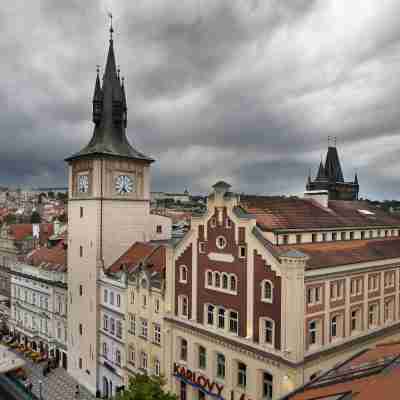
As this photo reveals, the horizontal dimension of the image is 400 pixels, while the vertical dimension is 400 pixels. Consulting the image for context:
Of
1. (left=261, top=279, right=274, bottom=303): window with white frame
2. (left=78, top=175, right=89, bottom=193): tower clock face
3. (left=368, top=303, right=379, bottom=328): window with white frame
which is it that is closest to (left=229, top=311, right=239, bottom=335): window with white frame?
(left=261, top=279, right=274, bottom=303): window with white frame

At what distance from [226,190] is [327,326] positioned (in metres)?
13.6

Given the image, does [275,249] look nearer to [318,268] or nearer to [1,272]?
[318,268]

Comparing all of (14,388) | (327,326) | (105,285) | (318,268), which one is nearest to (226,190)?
(318,268)

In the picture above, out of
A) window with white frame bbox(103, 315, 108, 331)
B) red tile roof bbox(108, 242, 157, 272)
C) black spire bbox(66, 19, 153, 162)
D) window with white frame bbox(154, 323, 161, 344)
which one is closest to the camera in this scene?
window with white frame bbox(154, 323, 161, 344)

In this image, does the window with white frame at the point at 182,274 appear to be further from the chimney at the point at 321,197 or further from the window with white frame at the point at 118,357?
the chimney at the point at 321,197

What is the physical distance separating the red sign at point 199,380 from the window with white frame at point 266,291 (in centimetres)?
966

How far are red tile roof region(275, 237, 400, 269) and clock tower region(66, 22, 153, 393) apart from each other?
2524 centimetres

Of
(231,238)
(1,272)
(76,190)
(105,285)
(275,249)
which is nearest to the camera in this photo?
(275,249)

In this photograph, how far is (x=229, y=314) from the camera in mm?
33125

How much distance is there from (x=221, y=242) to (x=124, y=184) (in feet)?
68.9

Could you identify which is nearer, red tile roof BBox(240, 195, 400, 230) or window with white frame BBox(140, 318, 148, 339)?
red tile roof BBox(240, 195, 400, 230)

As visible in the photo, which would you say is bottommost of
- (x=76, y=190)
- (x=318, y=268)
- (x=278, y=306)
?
(x=278, y=306)

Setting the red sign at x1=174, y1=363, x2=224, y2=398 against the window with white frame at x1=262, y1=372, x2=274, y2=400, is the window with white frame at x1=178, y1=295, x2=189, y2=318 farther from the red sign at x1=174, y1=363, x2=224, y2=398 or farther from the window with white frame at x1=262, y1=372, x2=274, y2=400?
the window with white frame at x1=262, y1=372, x2=274, y2=400

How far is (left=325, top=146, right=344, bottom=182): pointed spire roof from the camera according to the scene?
9562cm
